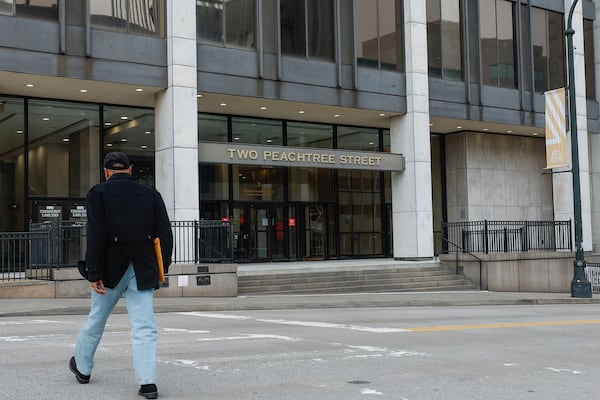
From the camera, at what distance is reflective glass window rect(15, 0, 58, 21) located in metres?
19.8

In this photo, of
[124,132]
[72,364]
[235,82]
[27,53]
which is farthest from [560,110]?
[72,364]

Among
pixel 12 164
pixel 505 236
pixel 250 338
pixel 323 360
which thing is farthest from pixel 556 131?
pixel 323 360

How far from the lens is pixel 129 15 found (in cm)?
2144

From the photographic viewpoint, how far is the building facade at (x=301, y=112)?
845 inches

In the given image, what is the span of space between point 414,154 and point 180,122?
30.8ft

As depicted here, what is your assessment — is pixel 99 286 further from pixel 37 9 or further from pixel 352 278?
pixel 352 278

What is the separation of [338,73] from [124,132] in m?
7.71

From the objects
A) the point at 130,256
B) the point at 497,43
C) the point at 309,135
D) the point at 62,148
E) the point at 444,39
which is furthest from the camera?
the point at 497,43

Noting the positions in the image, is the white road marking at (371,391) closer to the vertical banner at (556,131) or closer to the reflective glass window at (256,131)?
the vertical banner at (556,131)

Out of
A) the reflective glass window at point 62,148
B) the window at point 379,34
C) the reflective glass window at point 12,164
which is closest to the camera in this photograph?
the reflective glass window at point 12,164

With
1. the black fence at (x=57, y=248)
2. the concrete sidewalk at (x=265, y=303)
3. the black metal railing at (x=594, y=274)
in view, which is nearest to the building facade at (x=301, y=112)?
the black fence at (x=57, y=248)

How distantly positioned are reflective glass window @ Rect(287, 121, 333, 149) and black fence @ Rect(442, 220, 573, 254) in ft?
19.6

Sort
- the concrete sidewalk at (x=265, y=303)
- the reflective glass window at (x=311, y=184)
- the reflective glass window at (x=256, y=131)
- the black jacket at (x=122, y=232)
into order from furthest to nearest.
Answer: the reflective glass window at (x=311, y=184), the reflective glass window at (x=256, y=131), the concrete sidewalk at (x=265, y=303), the black jacket at (x=122, y=232)

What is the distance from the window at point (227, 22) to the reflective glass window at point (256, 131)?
4560 millimetres
